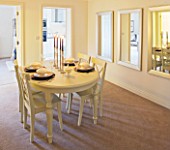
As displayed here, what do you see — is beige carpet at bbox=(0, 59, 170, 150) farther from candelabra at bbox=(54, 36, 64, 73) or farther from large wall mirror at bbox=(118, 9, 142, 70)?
large wall mirror at bbox=(118, 9, 142, 70)

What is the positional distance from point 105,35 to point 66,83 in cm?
343

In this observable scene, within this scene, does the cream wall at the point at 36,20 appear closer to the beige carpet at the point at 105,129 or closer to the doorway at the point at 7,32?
the beige carpet at the point at 105,129

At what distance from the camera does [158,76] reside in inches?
168

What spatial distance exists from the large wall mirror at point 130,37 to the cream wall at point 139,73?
0.11m

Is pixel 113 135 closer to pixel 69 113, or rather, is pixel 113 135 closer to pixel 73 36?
pixel 69 113

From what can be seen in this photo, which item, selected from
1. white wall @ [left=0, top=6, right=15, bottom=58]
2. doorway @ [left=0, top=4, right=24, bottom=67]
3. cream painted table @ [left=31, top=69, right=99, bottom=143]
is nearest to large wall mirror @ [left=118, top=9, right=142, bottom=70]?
cream painted table @ [left=31, top=69, right=99, bottom=143]

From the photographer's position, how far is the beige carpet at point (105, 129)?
2.87 m

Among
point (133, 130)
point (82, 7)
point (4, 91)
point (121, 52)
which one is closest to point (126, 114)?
point (133, 130)

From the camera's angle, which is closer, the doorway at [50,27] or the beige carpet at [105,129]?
the beige carpet at [105,129]

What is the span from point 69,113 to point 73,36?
3225 mm

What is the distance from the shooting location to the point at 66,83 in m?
2.93

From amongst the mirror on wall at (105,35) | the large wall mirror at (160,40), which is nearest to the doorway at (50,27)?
the mirror on wall at (105,35)

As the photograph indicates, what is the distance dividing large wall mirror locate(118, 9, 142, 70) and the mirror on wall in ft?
1.31

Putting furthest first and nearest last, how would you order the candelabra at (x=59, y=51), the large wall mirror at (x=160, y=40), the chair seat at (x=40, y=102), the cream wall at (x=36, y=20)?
1. the cream wall at (x=36, y=20)
2. the large wall mirror at (x=160, y=40)
3. the candelabra at (x=59, y=51)
4. the chair seat at (x=40, y=102)
